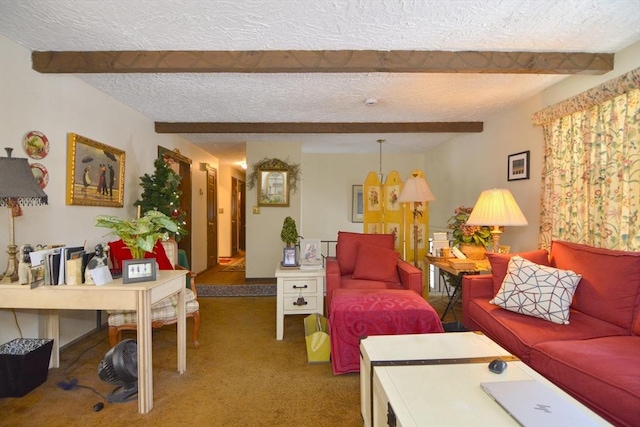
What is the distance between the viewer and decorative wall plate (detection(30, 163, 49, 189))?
220cm

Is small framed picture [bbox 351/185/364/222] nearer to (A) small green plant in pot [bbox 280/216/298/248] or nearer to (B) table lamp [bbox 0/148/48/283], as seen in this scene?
(A) small green plant in pot [bbox 280/216/298/248]

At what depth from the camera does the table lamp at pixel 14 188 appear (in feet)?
5.33

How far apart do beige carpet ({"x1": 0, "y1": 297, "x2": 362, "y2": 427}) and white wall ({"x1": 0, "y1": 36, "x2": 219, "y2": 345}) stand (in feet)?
1.79

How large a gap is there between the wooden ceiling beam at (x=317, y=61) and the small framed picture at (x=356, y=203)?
3.92 meters

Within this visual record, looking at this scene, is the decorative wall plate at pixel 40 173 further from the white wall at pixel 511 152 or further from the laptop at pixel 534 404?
the white wall at pixel 511 152

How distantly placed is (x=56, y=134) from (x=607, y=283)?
4.05 m

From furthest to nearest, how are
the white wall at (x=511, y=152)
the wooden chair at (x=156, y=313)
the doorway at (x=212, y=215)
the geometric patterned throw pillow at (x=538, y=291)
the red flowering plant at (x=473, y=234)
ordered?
1. the doorway at (x=212, y=215)
2. the red flowering plant at (x=473, y=234)
3. the white wall at (x=511, y=152)
4. the wooden chair at (x=156, y=313)
5. the geometric patterned throw pillow at (x=538, y=291)

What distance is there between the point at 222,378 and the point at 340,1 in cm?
249

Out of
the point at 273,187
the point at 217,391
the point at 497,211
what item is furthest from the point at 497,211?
the point at 273,187

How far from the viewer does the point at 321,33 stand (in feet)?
6.31

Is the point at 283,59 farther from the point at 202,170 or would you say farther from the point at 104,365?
the point at 202,170

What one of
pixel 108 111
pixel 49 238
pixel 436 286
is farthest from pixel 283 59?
pixel 436 286

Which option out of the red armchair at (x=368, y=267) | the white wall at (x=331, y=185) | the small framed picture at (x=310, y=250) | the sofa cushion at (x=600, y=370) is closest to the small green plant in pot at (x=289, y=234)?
the small framed picture at (x=310, y=250)

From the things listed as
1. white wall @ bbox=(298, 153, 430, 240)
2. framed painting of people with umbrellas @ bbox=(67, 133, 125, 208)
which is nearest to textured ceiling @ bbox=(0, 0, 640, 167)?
framed painting of people with umbrellas @ bbox=(67, 133, 125, 208)
